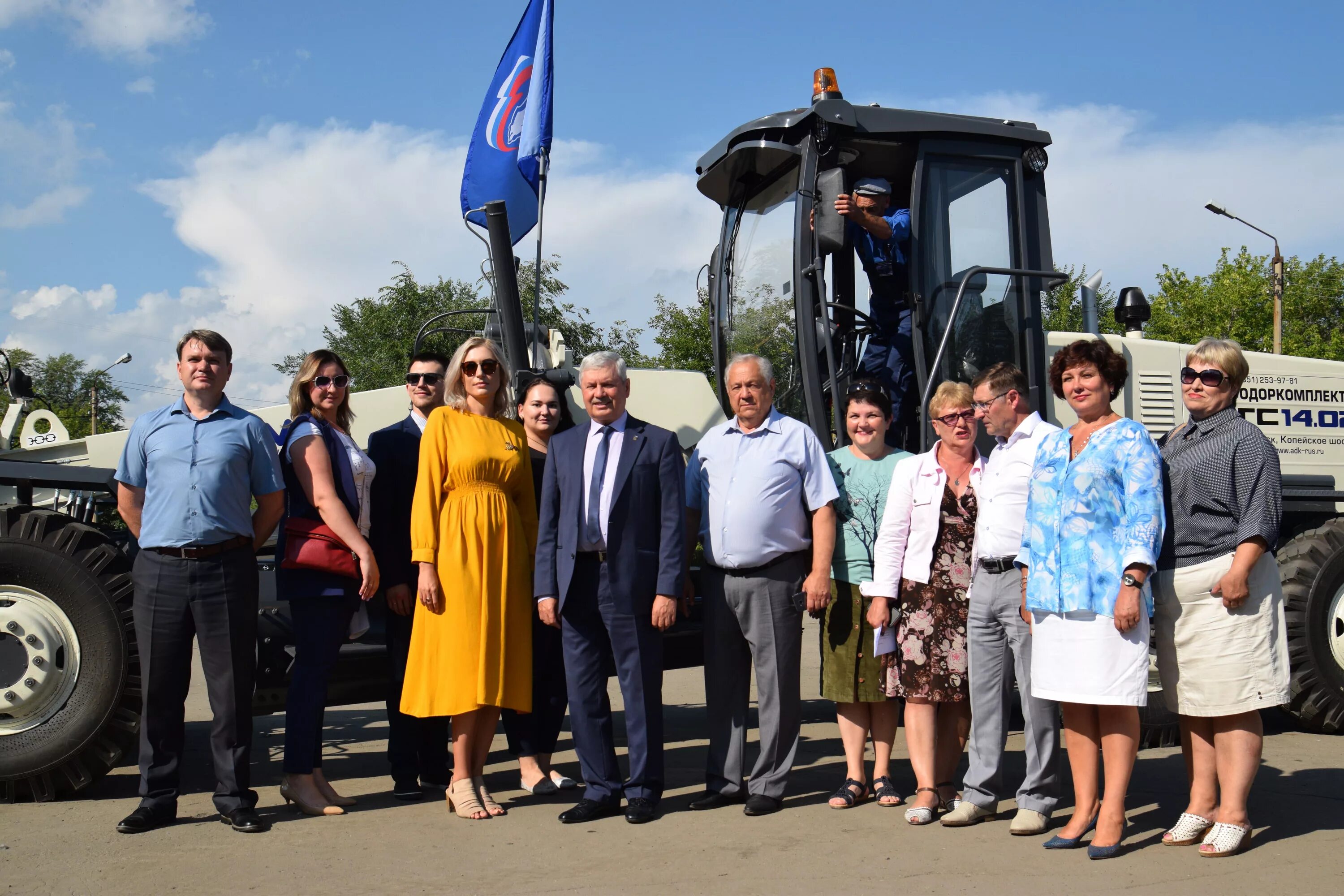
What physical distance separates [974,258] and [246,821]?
4.28 meters

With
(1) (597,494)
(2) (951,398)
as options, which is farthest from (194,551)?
(2) (951,398)

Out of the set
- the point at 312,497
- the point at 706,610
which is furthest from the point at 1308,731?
the point at 312,497

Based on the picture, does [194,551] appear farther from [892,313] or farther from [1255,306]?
[1255,306]

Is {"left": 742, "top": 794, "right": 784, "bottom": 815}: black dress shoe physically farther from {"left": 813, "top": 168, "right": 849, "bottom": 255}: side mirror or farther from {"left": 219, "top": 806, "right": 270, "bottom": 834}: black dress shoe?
{"left": 813, "top": 168, "right": 849, "bottom": 255}: side mirror

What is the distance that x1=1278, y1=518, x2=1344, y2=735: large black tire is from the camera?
20.5 ft

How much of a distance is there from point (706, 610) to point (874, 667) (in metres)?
0.76

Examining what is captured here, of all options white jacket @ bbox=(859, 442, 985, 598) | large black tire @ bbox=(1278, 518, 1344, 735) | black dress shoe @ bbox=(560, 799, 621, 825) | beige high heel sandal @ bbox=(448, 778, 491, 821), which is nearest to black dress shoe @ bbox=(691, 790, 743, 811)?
black dress shoe @ bbox=(560, 799, 621, 825)

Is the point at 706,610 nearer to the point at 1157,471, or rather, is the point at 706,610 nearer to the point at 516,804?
the point at 516,804

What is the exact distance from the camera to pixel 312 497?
471 centimetres

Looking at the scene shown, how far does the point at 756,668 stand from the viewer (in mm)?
4762

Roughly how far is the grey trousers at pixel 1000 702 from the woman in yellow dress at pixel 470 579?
1.85 m

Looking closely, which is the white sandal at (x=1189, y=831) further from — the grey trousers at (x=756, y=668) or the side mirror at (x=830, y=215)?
the side mirror at (x=830, y=215)

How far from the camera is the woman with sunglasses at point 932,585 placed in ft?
15.1

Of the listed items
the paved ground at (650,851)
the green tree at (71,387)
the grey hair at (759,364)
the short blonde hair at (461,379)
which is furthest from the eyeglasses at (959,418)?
Answer: the green tree at (71,387)
